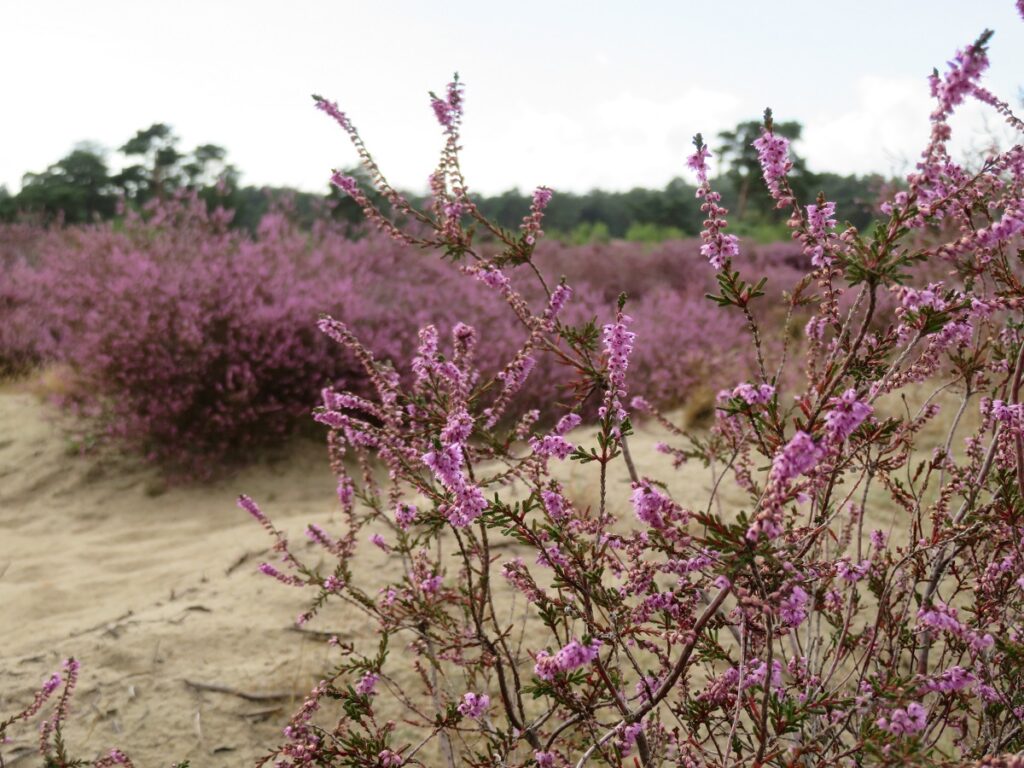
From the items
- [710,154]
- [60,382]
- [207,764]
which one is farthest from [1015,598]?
[60,382]

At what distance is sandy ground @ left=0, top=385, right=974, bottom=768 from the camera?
8.93 ft

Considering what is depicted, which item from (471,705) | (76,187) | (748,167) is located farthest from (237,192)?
(471,705)

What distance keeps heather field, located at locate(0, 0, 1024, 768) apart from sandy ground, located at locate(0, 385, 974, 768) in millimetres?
20

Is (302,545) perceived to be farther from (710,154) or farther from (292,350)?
(710,154)

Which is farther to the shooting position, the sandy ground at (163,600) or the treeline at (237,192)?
the treeline at (237,192)

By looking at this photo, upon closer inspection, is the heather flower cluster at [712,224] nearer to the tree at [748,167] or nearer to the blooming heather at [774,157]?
the blooming heather at [774,157]

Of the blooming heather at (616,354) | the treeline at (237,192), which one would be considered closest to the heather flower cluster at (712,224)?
the blooming heather at (616,354)

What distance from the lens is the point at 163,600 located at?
12.1ft

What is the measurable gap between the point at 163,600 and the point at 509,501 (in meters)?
1.81

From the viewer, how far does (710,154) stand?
144 centimetres

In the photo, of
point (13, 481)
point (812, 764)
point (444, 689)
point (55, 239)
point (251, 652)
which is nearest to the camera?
point (812, 764)

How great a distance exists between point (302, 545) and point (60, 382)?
15.6 ft

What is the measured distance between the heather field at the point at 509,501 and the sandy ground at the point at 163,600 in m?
0.02

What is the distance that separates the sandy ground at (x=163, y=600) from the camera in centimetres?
272
